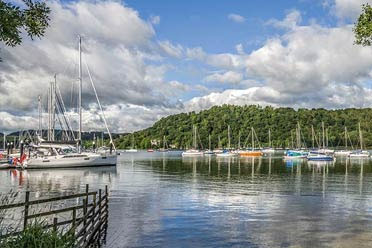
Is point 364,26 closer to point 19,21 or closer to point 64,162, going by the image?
point 19,21

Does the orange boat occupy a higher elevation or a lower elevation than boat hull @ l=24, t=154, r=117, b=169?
lower

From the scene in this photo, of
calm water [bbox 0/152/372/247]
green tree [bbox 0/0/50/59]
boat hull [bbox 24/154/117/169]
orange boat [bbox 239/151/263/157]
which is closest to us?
green tree [bbox 0/0/50/59]

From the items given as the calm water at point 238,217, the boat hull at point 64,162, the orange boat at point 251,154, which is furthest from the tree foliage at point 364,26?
the orange boat at point 251,154

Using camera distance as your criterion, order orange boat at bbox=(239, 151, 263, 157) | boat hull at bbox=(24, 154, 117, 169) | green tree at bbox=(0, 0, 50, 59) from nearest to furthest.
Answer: green tree at bbox=(0, 0, 50, 59), boat hull at bbox=(24, 154, 117, 169), orange boat at bbox=(239, 151, 263, 157)

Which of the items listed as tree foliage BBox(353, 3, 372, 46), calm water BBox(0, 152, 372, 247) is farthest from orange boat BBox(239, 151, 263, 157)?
tree foliage BBox(353, 3, 372, 46)

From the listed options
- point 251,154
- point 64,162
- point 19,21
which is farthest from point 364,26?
point 251,154

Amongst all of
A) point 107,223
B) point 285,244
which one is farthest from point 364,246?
point 107,223

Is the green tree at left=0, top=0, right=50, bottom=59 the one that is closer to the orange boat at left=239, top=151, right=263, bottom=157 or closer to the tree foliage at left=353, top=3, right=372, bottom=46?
the tree foliage at left=353, top=3, right=372, bottom=46

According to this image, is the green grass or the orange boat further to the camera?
the orange boat

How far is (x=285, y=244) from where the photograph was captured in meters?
21.1

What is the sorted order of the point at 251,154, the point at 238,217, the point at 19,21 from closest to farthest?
1. the point at 19,21
2. the point at 238,217
3. the point at 251,154

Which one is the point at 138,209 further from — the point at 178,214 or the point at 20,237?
the point at 20,237

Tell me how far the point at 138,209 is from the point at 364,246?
54.1 feet

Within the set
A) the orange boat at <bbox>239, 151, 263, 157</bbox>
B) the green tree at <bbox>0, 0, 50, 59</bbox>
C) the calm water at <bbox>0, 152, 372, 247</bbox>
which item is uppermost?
the green tree at <bbox>0, 0, 50, 59</bbox>
